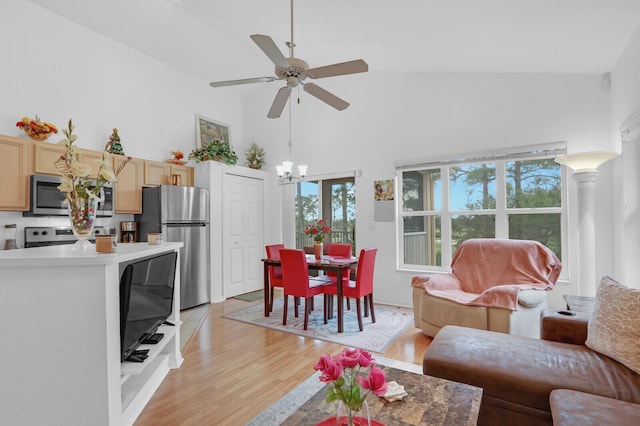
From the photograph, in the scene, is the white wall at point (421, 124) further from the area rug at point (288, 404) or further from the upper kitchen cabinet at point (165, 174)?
the area rug at point (288, 404)

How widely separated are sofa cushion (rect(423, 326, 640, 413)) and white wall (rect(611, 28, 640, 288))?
A: 4.67ft

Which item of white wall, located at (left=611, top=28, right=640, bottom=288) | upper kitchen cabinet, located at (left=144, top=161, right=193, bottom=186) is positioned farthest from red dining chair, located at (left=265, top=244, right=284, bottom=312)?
white wall, located at (left=611, top=28, right=640, bottom=288)

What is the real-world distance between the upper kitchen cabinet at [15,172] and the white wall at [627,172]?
560 centimetres

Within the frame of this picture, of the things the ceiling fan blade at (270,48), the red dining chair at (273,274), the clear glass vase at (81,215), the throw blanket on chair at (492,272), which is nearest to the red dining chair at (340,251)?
the red dining chair at (273,274)

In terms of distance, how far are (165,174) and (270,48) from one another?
Answer: 10.7ft

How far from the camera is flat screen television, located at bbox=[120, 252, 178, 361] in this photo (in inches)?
71.5

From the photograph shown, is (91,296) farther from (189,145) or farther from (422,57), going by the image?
(189,145)

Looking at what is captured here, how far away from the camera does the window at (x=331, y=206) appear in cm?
556

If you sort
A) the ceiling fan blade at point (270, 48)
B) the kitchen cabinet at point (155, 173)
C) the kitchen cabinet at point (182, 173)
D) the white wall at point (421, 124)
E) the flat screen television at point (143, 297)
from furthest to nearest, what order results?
the kitchen cabinet at point (182, 173)
the kitchen cabinet at point (155, 173)
the white wall at point (421, 124)
the ceiling fan blade at point (270, 48)
the flat screen television at point (143, 297)

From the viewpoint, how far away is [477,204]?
4.27 meters

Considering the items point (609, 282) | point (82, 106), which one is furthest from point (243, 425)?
point (82, 106)

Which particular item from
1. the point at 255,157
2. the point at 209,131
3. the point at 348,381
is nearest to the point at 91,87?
the point at 209,131

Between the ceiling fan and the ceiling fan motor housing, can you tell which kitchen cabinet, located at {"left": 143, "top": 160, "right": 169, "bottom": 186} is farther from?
the ceiling fan motor housing

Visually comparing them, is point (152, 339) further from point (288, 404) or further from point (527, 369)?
point (527, 369)
